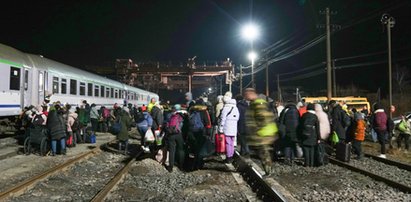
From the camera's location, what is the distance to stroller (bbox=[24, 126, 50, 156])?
41.7ft

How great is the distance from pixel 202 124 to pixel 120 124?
13.2 ft

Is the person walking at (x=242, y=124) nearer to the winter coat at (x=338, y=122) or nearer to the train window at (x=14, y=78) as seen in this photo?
the winter coat at (x=338, y=122)

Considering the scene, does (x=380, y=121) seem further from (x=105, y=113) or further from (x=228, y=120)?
(x=105, y=113)

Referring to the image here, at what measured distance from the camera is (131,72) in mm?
52250

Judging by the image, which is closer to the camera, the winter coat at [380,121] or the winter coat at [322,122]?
the winter coat at [322,122]

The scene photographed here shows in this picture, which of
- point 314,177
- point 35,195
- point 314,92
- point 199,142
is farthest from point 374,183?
point 314,92

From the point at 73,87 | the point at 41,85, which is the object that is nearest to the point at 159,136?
the point at 41,85

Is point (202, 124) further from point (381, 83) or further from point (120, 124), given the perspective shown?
point (381, 83)

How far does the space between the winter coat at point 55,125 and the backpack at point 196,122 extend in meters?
4.34

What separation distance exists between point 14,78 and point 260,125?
34.9 ft

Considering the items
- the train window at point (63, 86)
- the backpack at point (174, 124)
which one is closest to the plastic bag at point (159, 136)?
the backpack at point (174, 124)

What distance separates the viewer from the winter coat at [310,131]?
10.7 meters

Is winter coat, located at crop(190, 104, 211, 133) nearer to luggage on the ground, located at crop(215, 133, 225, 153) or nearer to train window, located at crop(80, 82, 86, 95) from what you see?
luggage on the ground, located at crop(215, 133, 225, 153)

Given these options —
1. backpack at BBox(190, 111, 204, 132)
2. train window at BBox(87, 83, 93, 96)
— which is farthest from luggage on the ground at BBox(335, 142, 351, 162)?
train window at BBox(87, 83, 93, 96)
